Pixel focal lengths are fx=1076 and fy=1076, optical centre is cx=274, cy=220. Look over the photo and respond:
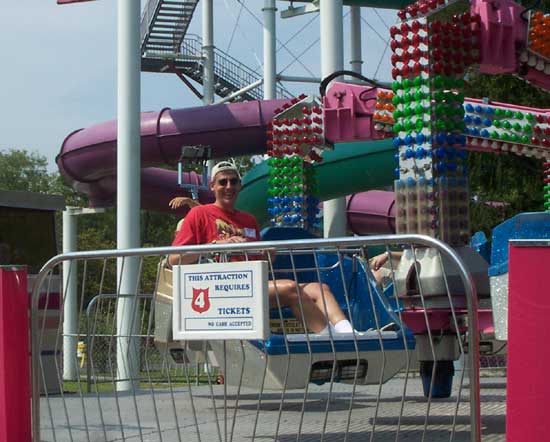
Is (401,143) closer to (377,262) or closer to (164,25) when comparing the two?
(377,262)

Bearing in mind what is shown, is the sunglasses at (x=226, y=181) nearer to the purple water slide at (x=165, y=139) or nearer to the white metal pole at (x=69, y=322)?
the white metal pole at (x=69, y=322)

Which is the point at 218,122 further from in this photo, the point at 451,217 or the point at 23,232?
the point at 451,217

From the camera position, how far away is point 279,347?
16.6 ft

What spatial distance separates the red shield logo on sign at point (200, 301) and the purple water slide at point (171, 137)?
14.4 meters

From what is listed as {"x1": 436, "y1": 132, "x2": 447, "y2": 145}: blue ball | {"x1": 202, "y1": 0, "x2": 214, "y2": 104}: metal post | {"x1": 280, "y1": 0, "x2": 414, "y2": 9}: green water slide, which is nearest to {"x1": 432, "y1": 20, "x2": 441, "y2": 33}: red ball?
{"x1": 436, "y1": 132, "x2": 447, "y2": 145}: blue ball

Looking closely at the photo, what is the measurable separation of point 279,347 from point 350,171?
1383cm

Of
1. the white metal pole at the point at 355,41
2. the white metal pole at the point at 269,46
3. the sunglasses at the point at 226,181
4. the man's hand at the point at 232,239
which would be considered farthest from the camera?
the white metal pole at the point at 269,46

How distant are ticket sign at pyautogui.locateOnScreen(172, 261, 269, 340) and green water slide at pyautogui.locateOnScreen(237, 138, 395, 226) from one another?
1364cm

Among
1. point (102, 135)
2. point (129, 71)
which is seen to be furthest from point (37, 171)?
point (129, 71)

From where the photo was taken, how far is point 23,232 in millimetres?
11844

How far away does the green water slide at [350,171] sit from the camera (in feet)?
61.1

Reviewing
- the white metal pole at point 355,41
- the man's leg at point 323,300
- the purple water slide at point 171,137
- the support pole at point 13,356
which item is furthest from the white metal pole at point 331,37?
the support pole at point 13,356

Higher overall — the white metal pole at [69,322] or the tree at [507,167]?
the tree at [507,167]

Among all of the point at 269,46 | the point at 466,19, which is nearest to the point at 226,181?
the point at 466,19
